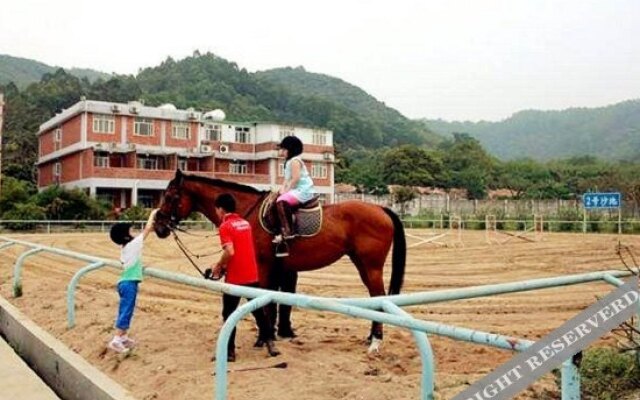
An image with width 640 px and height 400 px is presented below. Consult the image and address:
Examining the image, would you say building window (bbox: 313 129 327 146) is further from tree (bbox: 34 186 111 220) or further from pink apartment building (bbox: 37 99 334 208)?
tree (bbox: 34 186 111 220)

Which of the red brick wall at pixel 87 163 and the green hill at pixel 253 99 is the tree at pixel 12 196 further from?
the green hill at pixel 253 99

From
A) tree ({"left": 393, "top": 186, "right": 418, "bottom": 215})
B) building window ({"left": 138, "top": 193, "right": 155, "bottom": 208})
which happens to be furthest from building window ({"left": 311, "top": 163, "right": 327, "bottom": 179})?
building window ({"left": 138, "top": 193, "right": 155, "bottom": 208})

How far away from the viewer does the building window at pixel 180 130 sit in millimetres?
49281

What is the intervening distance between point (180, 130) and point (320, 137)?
1261cm

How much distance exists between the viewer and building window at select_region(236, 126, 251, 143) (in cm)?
5472

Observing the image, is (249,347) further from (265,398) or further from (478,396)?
(478,396)

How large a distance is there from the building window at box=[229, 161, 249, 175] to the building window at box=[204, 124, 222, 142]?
2.42m

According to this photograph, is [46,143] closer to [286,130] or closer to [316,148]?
[286,130]

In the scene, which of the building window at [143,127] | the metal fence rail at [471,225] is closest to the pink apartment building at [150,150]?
the building window at [143,127]

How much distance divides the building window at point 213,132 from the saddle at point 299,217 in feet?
154

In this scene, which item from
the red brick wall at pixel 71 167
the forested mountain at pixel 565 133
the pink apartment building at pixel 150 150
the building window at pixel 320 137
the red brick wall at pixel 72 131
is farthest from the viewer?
the forested mountain at pixel 565 133

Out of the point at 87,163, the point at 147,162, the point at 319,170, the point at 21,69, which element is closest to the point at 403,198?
the point at 319,170

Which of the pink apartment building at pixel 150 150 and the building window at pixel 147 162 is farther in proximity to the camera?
the building window at pixel 147 162

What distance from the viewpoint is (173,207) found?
6949mm
